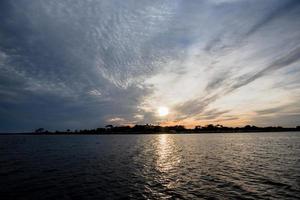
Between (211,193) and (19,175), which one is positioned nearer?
(211,193)

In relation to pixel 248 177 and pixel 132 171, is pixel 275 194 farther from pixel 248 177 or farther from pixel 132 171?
pixel 132 171

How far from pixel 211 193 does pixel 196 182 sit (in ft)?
17.9

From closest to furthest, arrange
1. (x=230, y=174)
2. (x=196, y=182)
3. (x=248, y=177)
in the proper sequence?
(x=196, y=182)
(x=248, y=177)
(x=230, y=174)

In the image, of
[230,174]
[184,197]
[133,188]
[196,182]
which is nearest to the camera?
[184,197]

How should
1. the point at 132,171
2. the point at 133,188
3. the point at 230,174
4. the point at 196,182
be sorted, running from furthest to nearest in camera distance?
the point at 132,171 → the point at 230,174 → the point at 196,182 → the point at 133,188

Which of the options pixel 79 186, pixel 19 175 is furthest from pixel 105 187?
pixel 19 175

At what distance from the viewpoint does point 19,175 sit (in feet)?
112

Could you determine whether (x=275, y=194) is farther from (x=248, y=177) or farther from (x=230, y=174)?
(x=230, y=174)

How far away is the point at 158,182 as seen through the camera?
2942 centimetres

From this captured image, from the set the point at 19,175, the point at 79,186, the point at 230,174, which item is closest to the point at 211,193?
the point at 230,174

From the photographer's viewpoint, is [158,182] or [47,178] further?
[47,178]

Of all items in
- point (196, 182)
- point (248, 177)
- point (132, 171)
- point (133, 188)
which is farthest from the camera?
point (132, 171)

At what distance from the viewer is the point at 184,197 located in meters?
22.3

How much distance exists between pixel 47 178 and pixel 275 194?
32.5 metres
